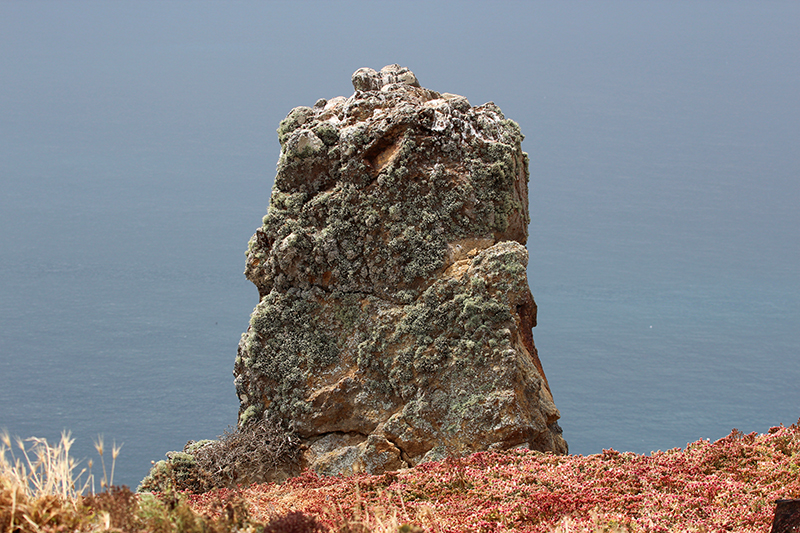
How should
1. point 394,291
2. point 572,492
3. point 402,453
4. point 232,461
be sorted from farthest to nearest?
point 394,291
point 232,461
point 402,453
point 572,492

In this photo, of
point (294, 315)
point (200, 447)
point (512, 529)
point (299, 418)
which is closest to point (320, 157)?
point (294, 315)

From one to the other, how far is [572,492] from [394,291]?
3.38 metres

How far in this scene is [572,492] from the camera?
719 cm

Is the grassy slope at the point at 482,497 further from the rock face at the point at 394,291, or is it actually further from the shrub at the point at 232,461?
the rock face at the point at 394,291

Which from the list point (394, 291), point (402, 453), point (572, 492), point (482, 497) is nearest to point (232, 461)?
point (402, 453)

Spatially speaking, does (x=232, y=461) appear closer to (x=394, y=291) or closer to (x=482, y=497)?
(x=394, y=291)

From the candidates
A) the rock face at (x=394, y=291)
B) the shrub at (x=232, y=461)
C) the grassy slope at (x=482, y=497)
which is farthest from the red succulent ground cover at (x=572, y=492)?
the rock face at (x=394, y=291)

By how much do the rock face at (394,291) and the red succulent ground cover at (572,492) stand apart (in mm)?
828

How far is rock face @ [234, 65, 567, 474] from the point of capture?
9.00 metres

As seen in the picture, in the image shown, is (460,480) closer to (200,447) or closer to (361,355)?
(361,355)

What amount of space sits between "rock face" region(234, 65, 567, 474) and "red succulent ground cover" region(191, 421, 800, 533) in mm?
828

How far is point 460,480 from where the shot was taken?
25.1ft

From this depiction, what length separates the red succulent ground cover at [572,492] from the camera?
6453 mm

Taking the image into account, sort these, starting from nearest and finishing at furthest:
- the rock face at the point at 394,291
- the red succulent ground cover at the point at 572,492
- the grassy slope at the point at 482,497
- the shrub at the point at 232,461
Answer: the grassy slope at the point at 482,497 < the red succulent ground cover at the point at 572,492 < the rock face at the point at 394,291 < the shrub at the point at 232,461
